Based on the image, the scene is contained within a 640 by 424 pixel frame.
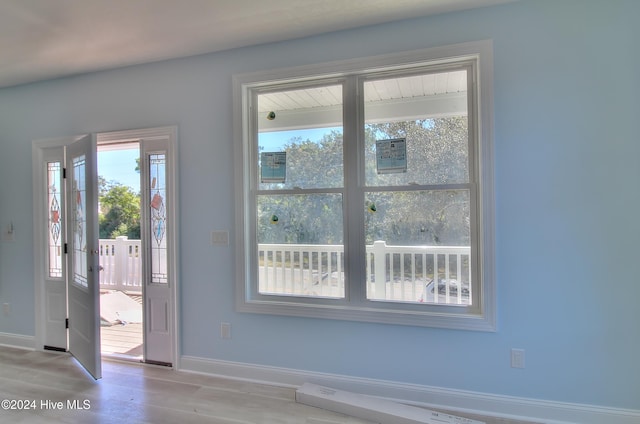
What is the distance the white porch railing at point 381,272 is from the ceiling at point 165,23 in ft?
5.32

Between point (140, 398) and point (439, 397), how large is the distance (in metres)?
2.18

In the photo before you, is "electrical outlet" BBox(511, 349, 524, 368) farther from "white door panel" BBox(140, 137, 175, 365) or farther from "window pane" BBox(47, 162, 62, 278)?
"window pane" BBox(47, 162, 62, 278)

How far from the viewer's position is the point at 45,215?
3.23 meters

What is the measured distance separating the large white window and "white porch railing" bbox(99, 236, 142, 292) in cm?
407

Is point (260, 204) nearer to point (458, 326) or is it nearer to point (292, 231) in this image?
point (292, 231)

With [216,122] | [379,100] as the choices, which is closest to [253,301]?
[216,122]

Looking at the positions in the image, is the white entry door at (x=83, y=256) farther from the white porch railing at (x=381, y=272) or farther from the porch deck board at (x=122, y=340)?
the white porch railing at (x=381, y=272)

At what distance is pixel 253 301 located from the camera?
8.39 feet

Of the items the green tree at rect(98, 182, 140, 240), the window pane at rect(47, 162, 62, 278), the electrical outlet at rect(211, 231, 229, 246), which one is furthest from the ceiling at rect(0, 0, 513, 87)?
the green tree at rect(98, 182, 140, 240)

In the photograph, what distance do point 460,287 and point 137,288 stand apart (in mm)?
5473

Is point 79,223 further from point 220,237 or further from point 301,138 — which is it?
point 301,138

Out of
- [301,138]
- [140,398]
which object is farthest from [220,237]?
[140,398]

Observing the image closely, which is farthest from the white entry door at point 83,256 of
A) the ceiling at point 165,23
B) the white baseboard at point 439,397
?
the white baseboard at point 439,397

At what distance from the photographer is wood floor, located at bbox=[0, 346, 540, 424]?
2092 millimetres
